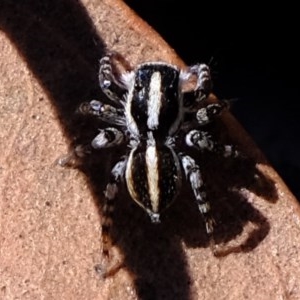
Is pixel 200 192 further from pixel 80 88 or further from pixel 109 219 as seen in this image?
pixel 80 88

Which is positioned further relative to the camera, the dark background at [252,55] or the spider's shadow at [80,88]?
the dark background at [252,55]

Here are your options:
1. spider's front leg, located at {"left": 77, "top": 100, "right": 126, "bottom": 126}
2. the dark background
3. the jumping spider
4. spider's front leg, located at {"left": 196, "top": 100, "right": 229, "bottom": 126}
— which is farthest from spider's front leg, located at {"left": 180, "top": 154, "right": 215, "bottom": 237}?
the dark background

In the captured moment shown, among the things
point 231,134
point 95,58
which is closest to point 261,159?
point 231,134

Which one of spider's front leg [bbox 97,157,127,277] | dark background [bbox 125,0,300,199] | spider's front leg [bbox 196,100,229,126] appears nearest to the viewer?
spider's front leg [bbox 97,157,127,277]

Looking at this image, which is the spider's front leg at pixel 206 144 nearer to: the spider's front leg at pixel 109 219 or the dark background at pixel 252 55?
the spider's front leg at pixel 109 219

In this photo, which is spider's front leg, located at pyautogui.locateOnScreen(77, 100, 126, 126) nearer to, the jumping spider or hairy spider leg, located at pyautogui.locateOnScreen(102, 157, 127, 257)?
the jumping spider

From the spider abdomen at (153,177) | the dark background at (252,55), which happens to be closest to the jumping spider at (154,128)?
the spider abdomen at (153,177)
